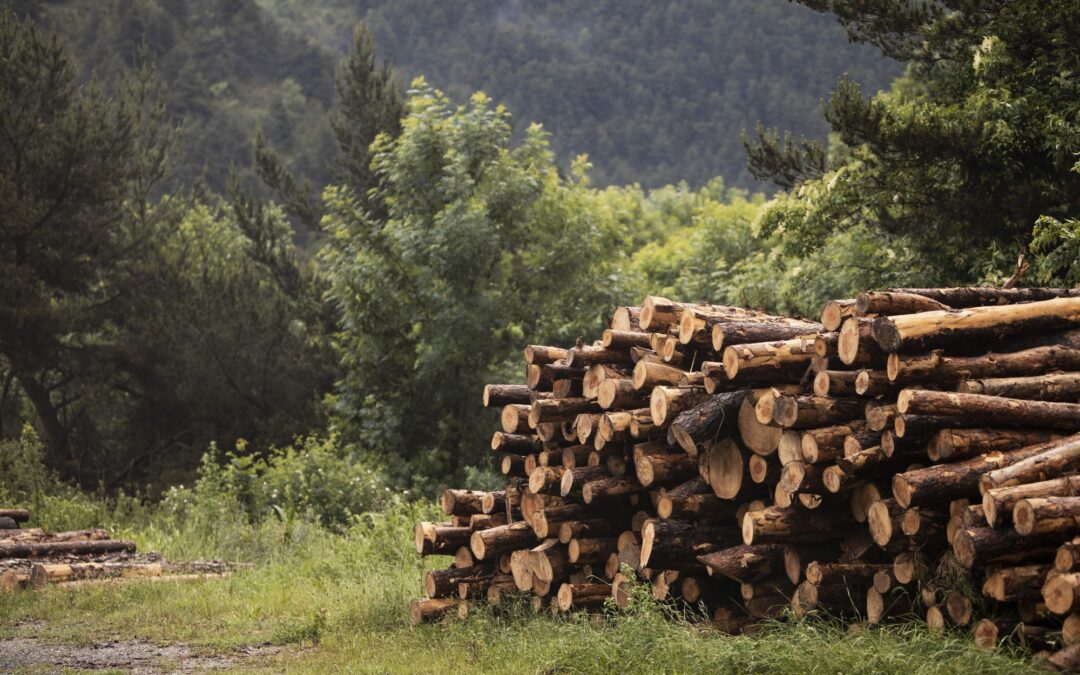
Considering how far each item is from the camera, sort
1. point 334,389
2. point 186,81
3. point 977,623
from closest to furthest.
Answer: point 977,623 → point 334,389 → point 186,81

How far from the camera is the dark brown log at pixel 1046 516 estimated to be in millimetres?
6070

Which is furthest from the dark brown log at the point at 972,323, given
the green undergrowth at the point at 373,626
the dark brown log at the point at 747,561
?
the green undergrowth at the point at 373,626

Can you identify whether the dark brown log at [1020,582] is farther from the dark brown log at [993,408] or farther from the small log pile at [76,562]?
the small log pile at [76,562]

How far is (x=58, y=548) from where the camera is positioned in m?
13.8

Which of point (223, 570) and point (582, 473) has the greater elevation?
point (582, 473)

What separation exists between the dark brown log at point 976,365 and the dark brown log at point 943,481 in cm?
59

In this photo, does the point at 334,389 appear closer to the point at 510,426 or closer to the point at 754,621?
the point at 510,426

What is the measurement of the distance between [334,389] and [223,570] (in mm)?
14380

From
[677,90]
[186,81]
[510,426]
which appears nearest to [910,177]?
[510,426]

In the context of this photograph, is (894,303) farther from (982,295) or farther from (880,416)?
(982,295)

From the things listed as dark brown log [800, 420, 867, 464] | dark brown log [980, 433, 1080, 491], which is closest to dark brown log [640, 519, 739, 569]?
dark brown log [800, 420, 867, 464]

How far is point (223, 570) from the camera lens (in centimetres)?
1360

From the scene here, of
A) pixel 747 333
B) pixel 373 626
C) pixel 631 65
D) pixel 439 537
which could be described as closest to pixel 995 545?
pixel 747 333

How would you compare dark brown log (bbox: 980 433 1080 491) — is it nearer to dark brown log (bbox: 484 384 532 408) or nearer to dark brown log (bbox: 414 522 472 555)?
dark brown log (bbox: 484 384 532 408)
